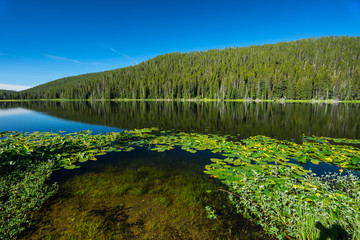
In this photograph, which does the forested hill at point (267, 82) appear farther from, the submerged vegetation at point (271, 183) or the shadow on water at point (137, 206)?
the shadow on water at point (137, 206)

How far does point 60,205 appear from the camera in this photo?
225 inches

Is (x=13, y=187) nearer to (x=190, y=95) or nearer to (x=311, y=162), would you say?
(x=311, y=162)

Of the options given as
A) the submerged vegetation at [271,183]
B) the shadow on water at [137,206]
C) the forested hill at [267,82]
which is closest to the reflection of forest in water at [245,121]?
the submerged vegetation at [271,183]

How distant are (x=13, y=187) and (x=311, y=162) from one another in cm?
1494

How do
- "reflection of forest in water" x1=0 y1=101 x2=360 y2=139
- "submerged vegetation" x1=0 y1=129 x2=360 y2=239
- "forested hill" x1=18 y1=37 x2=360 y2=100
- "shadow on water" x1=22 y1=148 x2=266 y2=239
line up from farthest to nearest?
"forested hill" x1=18 y1=37 x2=360 y2=100, "reflection of forest in water" x1=0 y1=101 x2=360 y2=139, "shadow on water" x1=22 y1=148 x2=266 y2=239, "submerged vegetation" x1=0 y1=129 x2=360 y2=239

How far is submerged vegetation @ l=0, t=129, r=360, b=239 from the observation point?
14.4 ft

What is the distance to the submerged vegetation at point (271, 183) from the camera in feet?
14.4

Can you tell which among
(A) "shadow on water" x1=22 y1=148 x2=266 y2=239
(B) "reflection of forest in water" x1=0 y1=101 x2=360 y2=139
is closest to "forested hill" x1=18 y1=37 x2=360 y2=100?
(B) "reflection of forest in water" x1=0 y1=101 x2=360 y2=139

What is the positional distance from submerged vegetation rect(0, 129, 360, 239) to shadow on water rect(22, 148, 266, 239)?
0.29 meters

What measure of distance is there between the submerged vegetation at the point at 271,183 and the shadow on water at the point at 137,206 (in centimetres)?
29

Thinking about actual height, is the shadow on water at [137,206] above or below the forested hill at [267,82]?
below

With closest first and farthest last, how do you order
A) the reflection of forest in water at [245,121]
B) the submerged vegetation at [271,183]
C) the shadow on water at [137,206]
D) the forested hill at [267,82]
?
the submerged vegetation at [271,183] → the shadow on water at [137,206] → the reflection of forest in water at [245,121] → the forested hill at [267,82]

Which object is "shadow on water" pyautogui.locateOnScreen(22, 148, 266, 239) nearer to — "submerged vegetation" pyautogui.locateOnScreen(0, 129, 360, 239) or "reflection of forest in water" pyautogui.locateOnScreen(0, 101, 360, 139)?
"submerged vegetation" pyautogui.locateOnScreen(0, 129, 360, 239)

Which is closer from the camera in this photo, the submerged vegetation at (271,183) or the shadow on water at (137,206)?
the submerged vegetation at (271,183)
